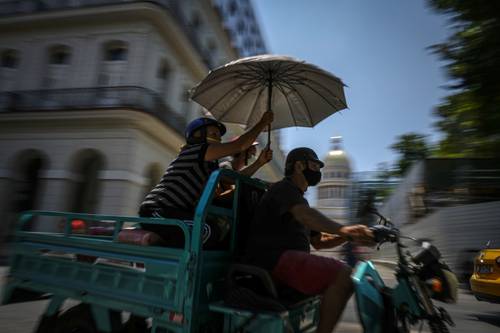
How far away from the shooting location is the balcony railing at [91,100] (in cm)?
1463

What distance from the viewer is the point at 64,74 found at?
16500 mm

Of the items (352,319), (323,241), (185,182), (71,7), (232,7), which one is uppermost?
(232,7)

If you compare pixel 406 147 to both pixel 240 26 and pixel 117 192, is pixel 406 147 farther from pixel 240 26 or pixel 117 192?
pixel 117 192

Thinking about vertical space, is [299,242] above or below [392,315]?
above

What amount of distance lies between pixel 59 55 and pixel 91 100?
379 centimetres

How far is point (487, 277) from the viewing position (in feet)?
19.4

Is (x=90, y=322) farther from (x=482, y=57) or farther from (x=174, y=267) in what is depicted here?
(x=482, y=57)

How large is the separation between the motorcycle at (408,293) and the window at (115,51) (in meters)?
15.5

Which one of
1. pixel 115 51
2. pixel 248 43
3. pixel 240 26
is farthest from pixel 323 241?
pixel 248 43

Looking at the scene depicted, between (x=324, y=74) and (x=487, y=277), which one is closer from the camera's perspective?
(x=324, y=74)

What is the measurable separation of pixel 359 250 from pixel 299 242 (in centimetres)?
722

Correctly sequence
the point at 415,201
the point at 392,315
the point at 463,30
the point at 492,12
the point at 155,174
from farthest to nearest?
the point at 155,174 < the point at 415,201 < the point at 463,30 < the point at 492,12 < the point at 392,315

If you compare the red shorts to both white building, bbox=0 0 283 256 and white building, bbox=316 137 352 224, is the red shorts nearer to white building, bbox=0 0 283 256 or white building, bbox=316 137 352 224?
white building, bbox=0 0 283 256

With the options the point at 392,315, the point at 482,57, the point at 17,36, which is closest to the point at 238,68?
the point at 392,315
